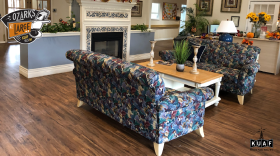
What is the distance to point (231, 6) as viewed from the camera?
25.7 ft

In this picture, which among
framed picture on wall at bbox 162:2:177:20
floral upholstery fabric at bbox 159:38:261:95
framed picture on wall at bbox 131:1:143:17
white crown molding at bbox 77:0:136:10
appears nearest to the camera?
floral upholstery fabric at bbox 159:38:261:95

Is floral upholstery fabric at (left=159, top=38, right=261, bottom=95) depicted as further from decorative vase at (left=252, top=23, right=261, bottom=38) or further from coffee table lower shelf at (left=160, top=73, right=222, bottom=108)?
decorative vase at (left=252, top=23, right=261, bottom=38)

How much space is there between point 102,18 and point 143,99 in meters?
3.78

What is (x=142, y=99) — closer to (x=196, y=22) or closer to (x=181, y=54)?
(x=181, y=54)

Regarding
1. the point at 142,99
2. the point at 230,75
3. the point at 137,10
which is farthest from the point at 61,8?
the point at 142,99

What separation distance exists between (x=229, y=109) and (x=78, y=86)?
7.33 feet

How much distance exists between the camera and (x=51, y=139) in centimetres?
265

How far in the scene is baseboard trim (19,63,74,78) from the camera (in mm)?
4867

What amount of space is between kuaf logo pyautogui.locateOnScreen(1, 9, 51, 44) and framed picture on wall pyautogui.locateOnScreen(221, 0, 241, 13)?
558 centimetres

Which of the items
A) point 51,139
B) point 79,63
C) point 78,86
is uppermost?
point 79,63

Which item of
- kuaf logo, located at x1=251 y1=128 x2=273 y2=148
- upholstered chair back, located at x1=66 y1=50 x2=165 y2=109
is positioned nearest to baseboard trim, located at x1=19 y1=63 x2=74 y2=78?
upholstered chair back, located at x1=66 y1=50 x2=165 y2=109

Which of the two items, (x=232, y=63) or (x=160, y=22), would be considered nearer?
(x=232, y=63)

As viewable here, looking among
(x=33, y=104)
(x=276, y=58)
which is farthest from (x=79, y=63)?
(x=276, y=58)

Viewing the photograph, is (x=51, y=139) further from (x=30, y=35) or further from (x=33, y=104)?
(x=30, y=35)
